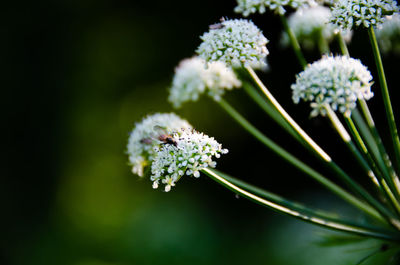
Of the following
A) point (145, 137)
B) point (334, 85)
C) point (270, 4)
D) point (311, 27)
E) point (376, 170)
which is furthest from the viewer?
point (311, 27)

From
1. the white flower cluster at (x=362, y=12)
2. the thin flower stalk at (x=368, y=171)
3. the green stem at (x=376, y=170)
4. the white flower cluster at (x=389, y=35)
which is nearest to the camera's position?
the green stem at (x=376, y=170)

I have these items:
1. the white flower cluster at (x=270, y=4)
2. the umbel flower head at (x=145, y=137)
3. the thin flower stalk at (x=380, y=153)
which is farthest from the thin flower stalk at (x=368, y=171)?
the umbel flower head at (x=145, y=137)

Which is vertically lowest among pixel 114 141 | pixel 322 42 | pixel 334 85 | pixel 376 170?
pixel 376 170

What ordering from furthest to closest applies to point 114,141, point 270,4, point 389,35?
point 114,141
point 389,35
point 270,4

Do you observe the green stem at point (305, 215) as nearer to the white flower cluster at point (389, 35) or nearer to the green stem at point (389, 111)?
the green stem at point (389, 111)

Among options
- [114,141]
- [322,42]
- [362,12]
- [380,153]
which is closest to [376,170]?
[380,153]

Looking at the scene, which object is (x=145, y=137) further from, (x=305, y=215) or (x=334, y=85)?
(x=334, y=85)

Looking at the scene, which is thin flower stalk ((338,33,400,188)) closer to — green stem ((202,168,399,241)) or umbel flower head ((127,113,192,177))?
green stem ((202,168,399,241))
